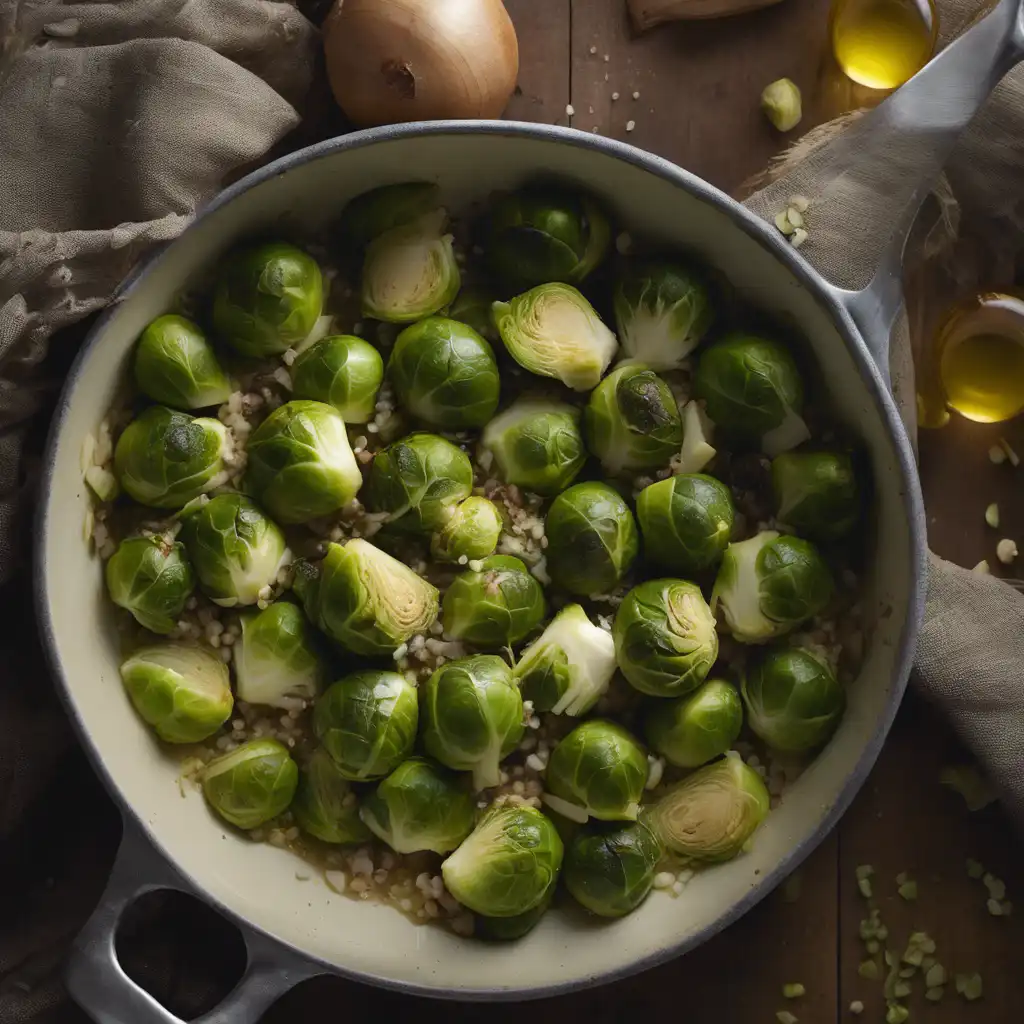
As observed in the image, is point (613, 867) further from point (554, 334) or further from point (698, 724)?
A: point (554, 334)

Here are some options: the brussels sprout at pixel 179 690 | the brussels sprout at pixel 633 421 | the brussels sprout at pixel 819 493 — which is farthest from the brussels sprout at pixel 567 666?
the brussels sprout at pixel 179 690

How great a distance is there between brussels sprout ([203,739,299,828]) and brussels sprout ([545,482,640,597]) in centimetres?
60

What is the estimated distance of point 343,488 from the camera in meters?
2.14

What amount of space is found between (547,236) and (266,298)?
1.67ft

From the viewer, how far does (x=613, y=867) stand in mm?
2082

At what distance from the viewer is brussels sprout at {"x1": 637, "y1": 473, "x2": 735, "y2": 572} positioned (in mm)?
2125

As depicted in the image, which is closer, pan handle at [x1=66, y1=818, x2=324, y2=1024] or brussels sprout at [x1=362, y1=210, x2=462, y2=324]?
pan handle at [x1=66, y1=818, x2=324, y2=1024]

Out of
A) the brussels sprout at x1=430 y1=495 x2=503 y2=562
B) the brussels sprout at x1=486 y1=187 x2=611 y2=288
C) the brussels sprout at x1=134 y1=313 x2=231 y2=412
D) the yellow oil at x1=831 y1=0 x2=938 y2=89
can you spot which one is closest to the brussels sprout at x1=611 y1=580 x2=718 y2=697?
the brussels sprout at x1=430 y1=495 x2=503 y2=562

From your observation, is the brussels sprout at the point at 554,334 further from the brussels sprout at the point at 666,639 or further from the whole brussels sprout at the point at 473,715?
the whole brussels sprout at the point at 473,715

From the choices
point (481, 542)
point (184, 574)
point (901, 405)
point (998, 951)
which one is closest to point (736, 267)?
point (901, 405)

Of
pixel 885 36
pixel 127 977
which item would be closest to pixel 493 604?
pixel 127 977

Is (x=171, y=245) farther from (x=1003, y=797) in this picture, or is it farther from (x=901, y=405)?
(x=1003, y=797)

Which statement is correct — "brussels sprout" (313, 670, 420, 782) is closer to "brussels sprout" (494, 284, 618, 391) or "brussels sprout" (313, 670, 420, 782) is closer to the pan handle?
the pan handle

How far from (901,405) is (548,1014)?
4.44 feet
